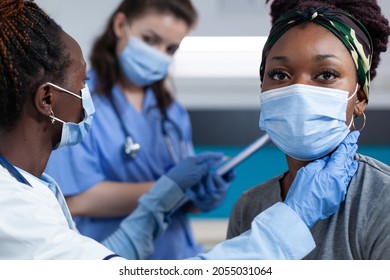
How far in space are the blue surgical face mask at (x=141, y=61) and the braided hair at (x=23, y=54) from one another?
70 cm

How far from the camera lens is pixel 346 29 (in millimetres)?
1147

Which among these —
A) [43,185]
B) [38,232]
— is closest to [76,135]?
[43,185]

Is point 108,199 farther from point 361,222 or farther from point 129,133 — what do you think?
point 361,222

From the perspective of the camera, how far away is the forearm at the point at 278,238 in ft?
3.57

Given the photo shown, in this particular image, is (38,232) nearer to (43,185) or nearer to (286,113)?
(43,185)

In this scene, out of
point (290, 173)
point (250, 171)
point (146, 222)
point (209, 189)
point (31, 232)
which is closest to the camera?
point (31, 232)

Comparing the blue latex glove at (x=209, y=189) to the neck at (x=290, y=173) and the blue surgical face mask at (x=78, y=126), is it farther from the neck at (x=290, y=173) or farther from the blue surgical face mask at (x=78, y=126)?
the blue surgical face mask at (x=78, y=126)

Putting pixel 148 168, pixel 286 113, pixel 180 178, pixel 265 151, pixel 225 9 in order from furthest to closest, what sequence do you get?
pixel 265 151
pixel 148 168
pixel 180 178
pixel 225 9
pixel 286 113

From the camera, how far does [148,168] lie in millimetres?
1903

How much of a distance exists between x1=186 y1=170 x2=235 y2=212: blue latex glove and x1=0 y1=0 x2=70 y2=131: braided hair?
29.7 inches

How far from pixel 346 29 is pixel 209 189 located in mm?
804

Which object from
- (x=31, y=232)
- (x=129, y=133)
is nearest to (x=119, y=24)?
(x=129, y=133)

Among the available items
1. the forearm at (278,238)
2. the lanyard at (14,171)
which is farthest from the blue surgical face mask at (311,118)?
the lanyard at (14,171)
